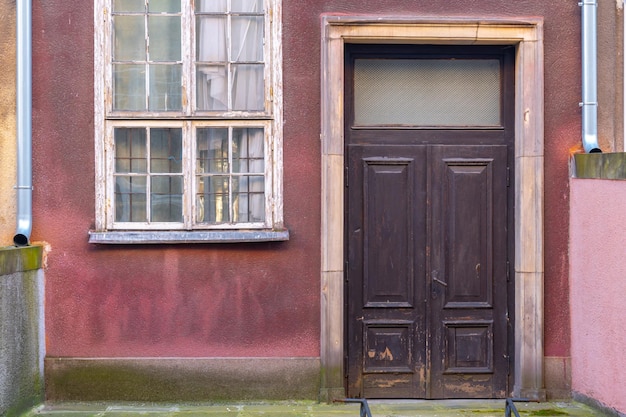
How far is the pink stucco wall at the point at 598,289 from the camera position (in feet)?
23.2

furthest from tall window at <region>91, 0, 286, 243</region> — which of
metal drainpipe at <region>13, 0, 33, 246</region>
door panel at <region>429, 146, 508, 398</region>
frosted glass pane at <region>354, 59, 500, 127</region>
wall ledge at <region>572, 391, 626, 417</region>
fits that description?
wall ledge at <region>572, 391, 626, 417</region>

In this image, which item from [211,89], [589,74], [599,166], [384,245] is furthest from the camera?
[384,245]

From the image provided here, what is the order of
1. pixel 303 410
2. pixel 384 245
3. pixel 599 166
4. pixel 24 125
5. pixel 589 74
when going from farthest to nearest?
pixel 384 245
pixel 589 74
pixel 24 125
pixel 303 410
pixel 599 166

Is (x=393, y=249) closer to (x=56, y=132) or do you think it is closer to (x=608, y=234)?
(x=608, y=234)

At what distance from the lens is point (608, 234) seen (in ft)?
23.9

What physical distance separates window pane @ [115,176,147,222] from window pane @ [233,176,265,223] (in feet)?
2.66

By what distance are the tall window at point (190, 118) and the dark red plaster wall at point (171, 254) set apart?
17cm

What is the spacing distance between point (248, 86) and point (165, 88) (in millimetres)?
731

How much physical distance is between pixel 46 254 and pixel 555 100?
4669mm

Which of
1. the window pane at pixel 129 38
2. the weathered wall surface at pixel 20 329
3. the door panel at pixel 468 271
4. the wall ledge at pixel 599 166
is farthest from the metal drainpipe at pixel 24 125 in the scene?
the wall ledge at pixel 599 166

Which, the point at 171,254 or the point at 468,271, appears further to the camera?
the point at 468,271

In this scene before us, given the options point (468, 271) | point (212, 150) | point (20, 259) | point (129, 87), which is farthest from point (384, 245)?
point (20, 259)

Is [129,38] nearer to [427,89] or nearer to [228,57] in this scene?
[228,57]

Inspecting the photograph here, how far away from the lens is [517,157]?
25.9 ft
